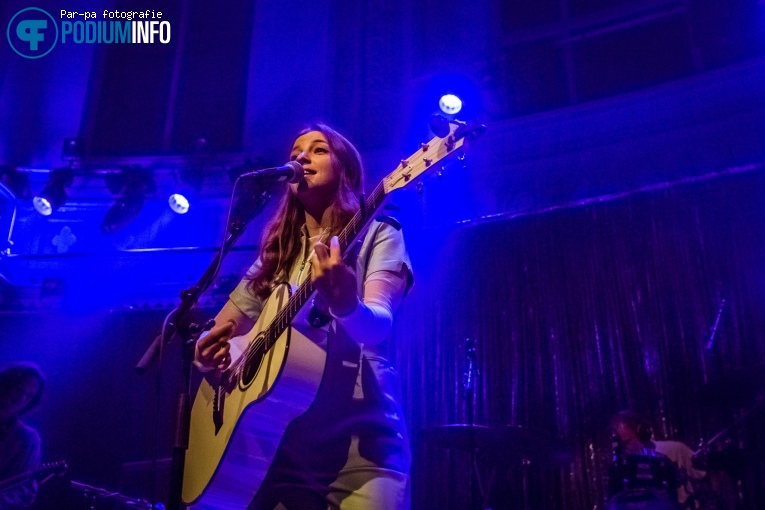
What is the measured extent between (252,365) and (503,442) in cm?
299

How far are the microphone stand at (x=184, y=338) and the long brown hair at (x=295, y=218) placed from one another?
224mm

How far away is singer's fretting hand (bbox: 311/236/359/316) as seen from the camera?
5.75 feet

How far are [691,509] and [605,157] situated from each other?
371cm

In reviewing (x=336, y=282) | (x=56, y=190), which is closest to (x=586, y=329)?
(x=336, y=282)

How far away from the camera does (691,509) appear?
5.34 meters

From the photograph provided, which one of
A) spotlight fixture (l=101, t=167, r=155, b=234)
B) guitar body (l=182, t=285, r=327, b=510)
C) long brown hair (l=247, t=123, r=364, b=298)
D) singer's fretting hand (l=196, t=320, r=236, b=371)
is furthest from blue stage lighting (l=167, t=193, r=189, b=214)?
guitar body (l=182, t=285, r=327, b=510)

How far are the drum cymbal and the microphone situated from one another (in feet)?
8.65

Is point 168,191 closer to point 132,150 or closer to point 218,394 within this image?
point 132,150

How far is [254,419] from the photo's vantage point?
6.56 feet

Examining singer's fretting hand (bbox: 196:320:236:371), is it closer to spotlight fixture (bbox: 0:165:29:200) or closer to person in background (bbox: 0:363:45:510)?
person in background (bbox: 0:363:45:510)

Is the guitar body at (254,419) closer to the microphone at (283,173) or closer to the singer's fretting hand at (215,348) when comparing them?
the singer's fretting hand at (215,348)

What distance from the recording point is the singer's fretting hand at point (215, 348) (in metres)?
2.34

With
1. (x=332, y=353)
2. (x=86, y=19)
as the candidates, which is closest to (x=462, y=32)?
(x=86, y=19)

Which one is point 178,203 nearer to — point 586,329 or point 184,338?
point 586,329
